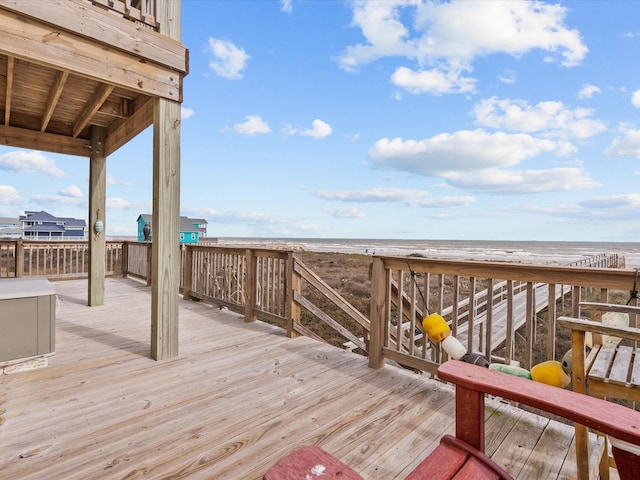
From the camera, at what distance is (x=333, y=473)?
611mm

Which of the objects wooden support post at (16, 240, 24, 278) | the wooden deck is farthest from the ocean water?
wooden support post at (16, 240, 24, 278)

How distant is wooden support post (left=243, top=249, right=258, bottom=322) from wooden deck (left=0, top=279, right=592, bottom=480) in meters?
0.92

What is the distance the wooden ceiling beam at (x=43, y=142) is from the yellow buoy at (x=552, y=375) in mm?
5954

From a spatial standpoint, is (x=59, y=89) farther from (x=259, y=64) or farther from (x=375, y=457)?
(x=259, y=64)

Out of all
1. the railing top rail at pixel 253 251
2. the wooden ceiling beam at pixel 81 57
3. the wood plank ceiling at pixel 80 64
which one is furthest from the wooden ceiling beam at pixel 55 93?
the railing top rail at pixel 253 251

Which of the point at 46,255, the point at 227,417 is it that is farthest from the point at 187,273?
the point at 46,255

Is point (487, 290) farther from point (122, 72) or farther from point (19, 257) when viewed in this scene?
point (19, 257)

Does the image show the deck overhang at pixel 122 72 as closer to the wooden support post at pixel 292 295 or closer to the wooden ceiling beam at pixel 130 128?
the wooden ceiling beam at pixel 130 128

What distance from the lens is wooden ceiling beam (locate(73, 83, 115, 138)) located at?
3122mm

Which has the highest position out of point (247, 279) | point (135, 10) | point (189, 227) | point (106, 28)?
point (135, 10)

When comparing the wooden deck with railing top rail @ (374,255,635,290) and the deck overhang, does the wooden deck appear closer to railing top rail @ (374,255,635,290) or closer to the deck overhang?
the deck overhang

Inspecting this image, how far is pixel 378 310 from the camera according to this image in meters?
2.75

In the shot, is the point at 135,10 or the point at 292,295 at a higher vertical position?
the point at 135,10

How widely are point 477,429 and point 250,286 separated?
347 cm
